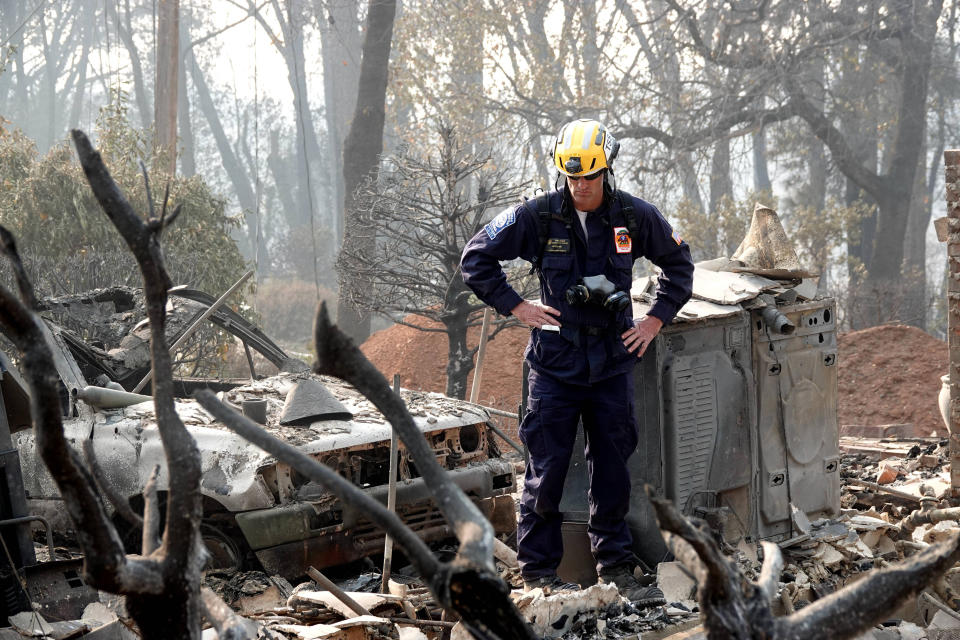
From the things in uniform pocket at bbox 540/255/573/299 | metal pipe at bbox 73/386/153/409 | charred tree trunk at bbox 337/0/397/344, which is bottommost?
metal pipe at bbox 73/386/153/409

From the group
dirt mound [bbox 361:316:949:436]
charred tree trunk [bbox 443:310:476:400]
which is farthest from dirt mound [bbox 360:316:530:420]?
charred tree trunk [bbox 443:310:476:400]

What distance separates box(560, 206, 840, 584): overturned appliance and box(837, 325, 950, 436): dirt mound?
20.9ft

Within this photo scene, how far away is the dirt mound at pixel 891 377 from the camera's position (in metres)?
12.0

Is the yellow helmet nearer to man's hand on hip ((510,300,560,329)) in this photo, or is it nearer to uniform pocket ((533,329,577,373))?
man's hand on hip ((510,300,560,329))

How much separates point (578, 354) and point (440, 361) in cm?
886

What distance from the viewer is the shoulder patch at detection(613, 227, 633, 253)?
4.95 m

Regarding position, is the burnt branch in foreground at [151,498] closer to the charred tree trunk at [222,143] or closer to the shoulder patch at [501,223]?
the shoulder patch at [501,223]

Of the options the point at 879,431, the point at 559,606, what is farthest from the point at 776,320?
the point at 879,431

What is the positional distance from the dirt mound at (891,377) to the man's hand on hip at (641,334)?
7.72 m

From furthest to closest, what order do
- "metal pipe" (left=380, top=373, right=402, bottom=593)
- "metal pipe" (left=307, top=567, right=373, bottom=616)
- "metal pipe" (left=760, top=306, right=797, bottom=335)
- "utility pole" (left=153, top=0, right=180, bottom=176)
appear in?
"utility pole" (left=153, top=0, right=180, bottom=176), "metal pipe" (left=760, top=306, right=797, bottom=335), "metal pipe" (left=380, top=373, right=402, bottom=593), "metal pipe" (left=307, top=567, right=373, bottom=616)

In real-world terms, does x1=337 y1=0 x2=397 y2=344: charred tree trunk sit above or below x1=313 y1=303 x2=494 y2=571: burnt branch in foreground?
above

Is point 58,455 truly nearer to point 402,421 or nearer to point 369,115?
point 402,421

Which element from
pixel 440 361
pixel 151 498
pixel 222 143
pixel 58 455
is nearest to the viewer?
pixel 58 455

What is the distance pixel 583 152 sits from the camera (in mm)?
4820
